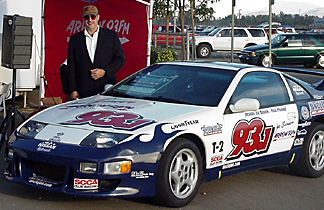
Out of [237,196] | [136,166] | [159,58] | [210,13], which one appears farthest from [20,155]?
[210,13]

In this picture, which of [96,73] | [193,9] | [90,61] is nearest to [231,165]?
[96,73]

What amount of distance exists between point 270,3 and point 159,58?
3362 millimetres

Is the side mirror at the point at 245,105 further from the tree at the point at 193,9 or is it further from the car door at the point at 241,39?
the car door at the point at 241,39

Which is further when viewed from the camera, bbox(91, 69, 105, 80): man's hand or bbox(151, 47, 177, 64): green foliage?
bbox(151, 47, 177, 64): green foliage

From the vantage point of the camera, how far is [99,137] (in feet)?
14.8

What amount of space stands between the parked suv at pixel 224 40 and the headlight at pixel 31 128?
2365cm

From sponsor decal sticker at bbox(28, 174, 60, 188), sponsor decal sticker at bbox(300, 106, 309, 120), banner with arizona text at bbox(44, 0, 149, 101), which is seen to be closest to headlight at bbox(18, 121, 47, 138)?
sponsor decal sticker at bbox(28, 174, 60, 188)

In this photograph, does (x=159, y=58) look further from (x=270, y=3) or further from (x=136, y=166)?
(x=136, y=166)

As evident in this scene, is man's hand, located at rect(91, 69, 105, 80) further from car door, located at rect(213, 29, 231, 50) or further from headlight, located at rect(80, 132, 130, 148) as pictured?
car door, located at rect(213, 29, 231, 50)

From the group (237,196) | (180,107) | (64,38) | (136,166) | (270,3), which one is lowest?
(237,196)

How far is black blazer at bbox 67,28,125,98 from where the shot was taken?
7148 mm

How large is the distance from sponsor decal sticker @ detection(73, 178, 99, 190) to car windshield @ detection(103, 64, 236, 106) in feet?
4.73

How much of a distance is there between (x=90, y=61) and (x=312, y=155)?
313 cm

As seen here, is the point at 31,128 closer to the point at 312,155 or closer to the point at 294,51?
the point at 312,155
